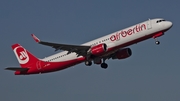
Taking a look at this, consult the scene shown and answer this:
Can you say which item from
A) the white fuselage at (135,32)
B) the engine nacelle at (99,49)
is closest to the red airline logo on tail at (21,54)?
the engine nacelle at (99,49)

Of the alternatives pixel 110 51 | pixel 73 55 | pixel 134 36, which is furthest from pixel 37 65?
pixel 134 36

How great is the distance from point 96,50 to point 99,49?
0.57 m

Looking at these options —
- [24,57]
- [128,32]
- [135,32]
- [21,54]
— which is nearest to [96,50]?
[128,32]

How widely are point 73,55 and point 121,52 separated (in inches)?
318

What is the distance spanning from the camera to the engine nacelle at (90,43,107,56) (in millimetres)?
66812

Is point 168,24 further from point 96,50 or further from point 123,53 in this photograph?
point 96,50

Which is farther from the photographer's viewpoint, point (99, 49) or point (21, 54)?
point (21, 54)

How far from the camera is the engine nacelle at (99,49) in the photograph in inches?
2630

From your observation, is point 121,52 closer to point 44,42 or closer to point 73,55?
point 73,55

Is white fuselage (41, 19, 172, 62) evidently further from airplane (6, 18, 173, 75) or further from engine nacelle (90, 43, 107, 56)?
engine nacelle (90, 43, 107, 56)

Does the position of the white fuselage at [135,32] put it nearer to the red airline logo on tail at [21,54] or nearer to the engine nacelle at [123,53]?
the engine nacelle at [123,53]

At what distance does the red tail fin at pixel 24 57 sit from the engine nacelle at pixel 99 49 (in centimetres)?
1256

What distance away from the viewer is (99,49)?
67000 millimetres

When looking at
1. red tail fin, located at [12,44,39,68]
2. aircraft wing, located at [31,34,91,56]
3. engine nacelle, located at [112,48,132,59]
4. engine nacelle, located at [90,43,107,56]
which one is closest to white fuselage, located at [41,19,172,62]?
engine nacelle, located at [90,43,107,56]
